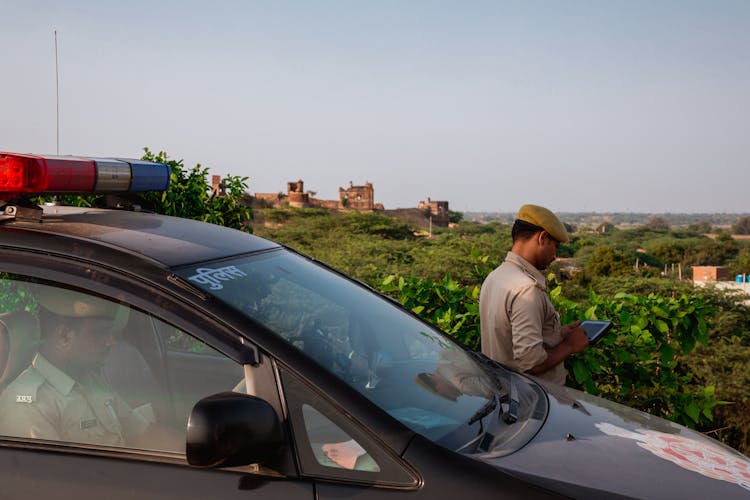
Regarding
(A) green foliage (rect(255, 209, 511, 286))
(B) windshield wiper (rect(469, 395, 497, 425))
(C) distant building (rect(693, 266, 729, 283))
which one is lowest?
(C) distant building (rect(693, 266, 729, 283))

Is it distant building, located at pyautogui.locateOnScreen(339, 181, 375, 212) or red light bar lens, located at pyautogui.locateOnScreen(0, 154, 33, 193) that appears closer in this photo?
red light bar lens, located at pyautogui.locateOnScreen(0, 154, 33, 193)

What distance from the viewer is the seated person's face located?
7.33ft

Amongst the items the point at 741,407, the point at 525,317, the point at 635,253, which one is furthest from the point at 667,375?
the point at 635,253

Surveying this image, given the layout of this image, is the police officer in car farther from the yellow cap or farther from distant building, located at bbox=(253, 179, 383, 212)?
distant building, located at bbox=(253, 179, 383, 212)

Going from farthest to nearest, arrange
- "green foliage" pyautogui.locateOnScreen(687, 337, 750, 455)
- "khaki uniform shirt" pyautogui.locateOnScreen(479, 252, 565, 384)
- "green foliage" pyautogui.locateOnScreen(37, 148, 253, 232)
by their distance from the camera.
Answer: "green foliage" pyautogui.locateOnScreen(687, 337, 750, 455) → "green foliage" pyautogui.locateOnScreen(37, 148, 253, 232) → "khaki uniform shirt" pyautogui.locateOnScreen(479, 252, 565, 384)

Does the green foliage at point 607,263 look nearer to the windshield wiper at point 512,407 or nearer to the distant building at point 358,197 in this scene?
the distant building at point 358,197

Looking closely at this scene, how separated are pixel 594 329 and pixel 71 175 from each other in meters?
2.31

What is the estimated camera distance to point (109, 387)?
2.18 m

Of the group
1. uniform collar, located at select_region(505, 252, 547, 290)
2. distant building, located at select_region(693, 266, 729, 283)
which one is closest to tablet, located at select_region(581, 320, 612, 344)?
uniform collar, located at select_region(505, 252, 547, 290)

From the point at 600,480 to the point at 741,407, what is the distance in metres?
6.24

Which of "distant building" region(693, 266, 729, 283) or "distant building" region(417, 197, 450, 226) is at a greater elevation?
"distant building" region(417, 197, 450, 226)

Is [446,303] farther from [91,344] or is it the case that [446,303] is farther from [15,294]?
[15,294]

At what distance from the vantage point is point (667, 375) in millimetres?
4957

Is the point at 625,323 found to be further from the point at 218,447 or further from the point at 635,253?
the point at 635,253
